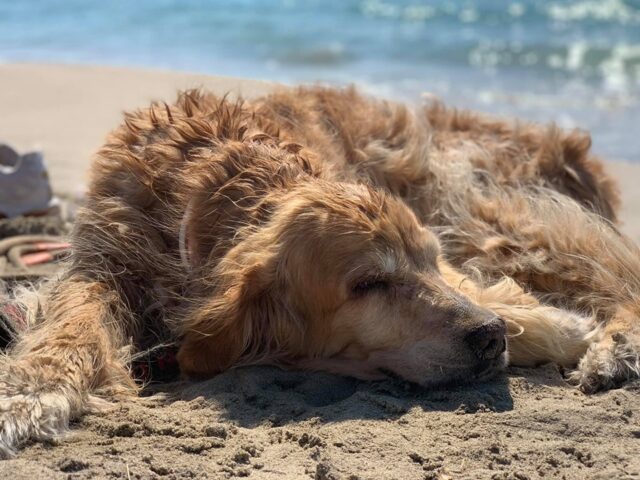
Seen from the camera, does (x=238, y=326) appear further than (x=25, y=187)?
No

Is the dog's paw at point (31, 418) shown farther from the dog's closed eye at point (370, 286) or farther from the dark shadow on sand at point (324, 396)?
the dog's closed eye at point (370, 286)

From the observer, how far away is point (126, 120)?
174 inches

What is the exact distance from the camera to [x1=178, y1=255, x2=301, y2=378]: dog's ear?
12.5ft

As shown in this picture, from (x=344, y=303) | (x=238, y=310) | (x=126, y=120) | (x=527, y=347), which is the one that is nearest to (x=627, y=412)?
(x=527, y=347)

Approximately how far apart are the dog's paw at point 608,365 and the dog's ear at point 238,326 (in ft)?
4.05

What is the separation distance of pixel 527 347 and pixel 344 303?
880 mm

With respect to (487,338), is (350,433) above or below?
below

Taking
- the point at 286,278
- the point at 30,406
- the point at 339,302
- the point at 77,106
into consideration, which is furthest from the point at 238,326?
the point at 77,106

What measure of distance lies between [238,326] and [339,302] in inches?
17.4

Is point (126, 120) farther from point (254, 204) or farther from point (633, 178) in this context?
point (633, 178)

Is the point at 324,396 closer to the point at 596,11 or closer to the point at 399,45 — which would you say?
the point at 399,45

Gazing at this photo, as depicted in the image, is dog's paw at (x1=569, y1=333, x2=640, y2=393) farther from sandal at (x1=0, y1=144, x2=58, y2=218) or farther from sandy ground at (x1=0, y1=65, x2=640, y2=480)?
sandal at (x1=0, y1=144, x2=58, y2=218)

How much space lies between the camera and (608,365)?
3.84 m

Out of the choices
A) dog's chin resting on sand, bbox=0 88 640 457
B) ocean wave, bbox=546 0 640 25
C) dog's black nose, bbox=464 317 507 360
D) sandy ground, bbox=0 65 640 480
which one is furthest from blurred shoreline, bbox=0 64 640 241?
ocean wave, bbox=546 0 640 25
